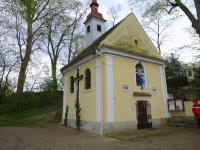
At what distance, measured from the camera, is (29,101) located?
23609 millimetres

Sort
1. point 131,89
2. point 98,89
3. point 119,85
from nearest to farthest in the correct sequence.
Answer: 1. point 98,89
2. point 119,85
3. point 131,89

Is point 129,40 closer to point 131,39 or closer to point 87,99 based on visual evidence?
point 131,39

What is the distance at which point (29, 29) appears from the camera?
22.8m

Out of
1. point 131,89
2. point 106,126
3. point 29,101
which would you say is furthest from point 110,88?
point 29,101

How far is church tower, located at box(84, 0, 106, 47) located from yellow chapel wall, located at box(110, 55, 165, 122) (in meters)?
9.63

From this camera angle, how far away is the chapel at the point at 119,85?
41.7ft

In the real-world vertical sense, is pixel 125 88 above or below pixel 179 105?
above

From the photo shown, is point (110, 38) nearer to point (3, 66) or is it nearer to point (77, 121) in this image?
point (77, 121)

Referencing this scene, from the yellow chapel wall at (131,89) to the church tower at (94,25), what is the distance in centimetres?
963

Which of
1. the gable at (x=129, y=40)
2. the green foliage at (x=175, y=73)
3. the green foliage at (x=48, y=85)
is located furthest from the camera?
the green foliage at (x=48, y=85)

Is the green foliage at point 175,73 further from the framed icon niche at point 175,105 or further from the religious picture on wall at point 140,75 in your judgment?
the religious picture on wall at point 140,75

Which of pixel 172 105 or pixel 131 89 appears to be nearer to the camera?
pixel 131 89

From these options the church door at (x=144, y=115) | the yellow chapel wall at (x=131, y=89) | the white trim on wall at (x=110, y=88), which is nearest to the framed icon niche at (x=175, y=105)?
the yellow chapel wall at (x=131, y=89)

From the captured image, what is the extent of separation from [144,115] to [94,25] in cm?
1344
